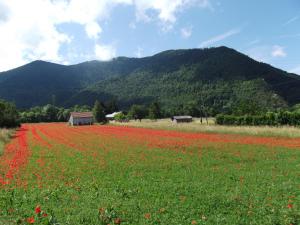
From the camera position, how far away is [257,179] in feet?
43.6

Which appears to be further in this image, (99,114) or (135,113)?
(135,113)

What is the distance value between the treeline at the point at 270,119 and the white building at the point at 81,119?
6896 cm

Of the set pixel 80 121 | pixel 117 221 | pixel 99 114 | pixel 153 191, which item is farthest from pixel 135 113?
pixel 117 221

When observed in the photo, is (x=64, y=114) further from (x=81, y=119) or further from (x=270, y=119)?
(x=270, y=119)

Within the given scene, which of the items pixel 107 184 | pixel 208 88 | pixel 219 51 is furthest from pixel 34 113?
pixel 107 184

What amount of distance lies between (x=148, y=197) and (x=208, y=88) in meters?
156

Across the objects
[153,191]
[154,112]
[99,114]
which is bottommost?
[153,191]

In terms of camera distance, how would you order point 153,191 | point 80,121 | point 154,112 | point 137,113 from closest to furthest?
1. point 153,191
2. point 80,121
3. point 154,112
4. point 137,113

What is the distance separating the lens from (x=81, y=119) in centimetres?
12200

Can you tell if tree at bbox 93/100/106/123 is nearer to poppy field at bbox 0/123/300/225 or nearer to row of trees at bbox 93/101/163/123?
row of trees at bbox 93/101/163/123

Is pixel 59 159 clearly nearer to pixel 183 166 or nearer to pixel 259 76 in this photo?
pixel 183 166

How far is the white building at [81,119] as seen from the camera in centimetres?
11912

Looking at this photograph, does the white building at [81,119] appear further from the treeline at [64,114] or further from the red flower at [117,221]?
the red flower at [117,221]

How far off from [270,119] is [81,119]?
270 ft
